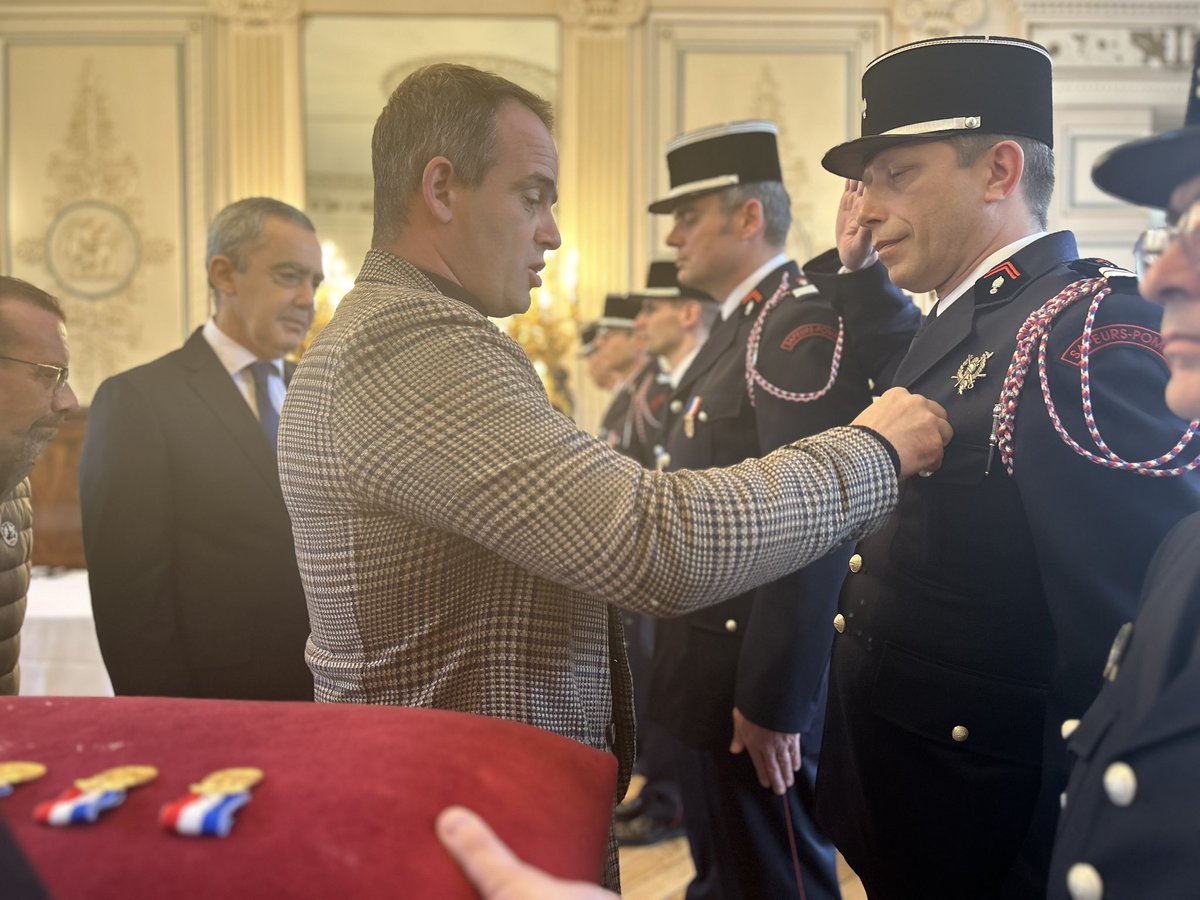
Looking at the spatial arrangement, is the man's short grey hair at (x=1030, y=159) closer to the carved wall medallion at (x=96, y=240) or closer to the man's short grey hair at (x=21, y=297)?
the man's short grey hair at (x=21, y=297)

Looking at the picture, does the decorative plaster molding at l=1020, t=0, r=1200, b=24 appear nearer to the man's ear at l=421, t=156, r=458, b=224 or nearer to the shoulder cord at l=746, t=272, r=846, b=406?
the shoulder cord at l=746, t=272, r=846, b=406

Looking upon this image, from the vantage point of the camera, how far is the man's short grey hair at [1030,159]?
1.52 m

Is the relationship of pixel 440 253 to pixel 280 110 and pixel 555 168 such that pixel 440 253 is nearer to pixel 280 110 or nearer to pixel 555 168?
pixel 555 168

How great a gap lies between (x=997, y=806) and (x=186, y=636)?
1.53 meters

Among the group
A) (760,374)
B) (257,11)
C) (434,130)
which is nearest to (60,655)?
(760,374)

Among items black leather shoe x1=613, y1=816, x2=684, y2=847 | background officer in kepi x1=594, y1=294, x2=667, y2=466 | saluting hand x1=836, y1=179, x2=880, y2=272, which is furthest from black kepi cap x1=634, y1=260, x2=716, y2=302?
saluting hand x1=836, y1=179, x2=880, y2=272

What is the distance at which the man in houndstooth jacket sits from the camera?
106 centimetres

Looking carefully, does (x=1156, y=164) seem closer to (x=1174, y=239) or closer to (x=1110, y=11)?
(x=1174, y=239)

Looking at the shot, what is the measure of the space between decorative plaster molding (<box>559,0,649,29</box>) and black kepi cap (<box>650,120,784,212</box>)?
4.95 metres

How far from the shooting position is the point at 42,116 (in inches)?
292

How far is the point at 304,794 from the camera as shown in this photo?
77cm

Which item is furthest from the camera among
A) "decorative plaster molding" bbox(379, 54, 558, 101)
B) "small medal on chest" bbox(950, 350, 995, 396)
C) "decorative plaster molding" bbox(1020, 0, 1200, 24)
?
"decorative plaster molding" bbox(379, 54, 558, 101)

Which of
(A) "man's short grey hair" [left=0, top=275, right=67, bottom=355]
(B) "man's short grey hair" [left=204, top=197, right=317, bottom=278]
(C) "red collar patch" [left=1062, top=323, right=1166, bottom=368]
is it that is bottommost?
(C) "red collar patch" [left=1062, top=323, right=1166, bottom=368]

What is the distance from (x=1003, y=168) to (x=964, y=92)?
117mm
